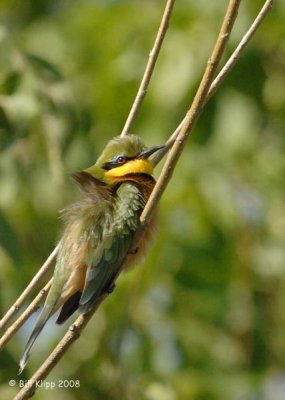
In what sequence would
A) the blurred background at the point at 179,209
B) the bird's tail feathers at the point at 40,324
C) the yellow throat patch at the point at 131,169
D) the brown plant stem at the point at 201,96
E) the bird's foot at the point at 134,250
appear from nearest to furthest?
the brown plant stem at the point at 201,96, the bird's tail feathers at the point at 40,324, the bird's foot at the point at 134,250, the yellow throat patch at the point at 131,169, the blurred background at the point at 179,209

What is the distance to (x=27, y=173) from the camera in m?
4.80

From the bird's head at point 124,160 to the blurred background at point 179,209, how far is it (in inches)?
11.1

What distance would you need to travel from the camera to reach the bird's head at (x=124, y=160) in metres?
4.16

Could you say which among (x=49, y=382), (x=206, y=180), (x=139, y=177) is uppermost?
(x=139, y=177)

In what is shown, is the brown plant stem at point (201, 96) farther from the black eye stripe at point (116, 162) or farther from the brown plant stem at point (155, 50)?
the black eye stripe at point (116, 162)

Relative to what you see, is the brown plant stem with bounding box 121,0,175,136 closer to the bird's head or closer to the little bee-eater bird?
the little bee-eater bird

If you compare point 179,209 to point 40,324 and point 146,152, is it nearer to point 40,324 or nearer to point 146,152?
point 146,152

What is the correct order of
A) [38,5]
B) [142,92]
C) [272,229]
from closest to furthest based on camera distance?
[142,92], [272,229], [38,5]

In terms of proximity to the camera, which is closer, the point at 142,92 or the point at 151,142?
the point at 142,92

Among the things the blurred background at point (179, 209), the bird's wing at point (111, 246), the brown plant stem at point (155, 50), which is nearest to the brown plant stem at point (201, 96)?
the brown plant stem at point (155, 50)

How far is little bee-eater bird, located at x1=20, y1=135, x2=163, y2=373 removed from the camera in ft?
12.3

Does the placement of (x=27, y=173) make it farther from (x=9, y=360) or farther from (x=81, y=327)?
(x=81, y=327)

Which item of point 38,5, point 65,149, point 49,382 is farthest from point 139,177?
point 38,5

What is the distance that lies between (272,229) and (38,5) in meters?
2.13
